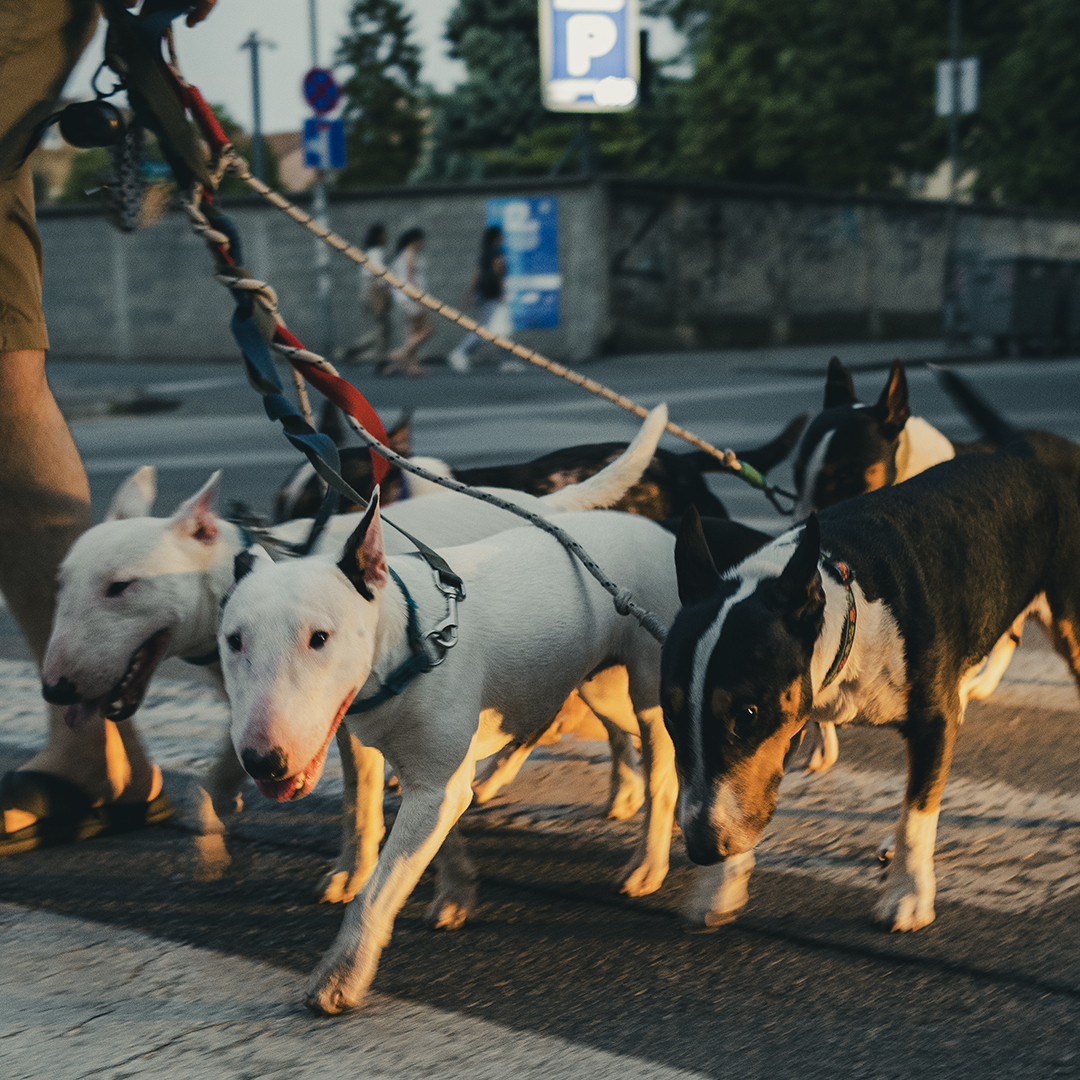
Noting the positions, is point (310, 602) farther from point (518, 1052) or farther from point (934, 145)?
point (934, 145)

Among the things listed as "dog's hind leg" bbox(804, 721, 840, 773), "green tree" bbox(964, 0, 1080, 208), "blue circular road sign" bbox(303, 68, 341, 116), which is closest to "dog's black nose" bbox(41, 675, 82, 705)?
"dog's hind leg" bbox(804, 721, 840, 773)

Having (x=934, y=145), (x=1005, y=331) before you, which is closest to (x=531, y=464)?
(x=1005, y=331)

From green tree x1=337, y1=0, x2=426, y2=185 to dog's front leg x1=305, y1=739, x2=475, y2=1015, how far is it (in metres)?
56.9

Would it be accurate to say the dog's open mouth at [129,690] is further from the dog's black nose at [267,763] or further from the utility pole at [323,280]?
the utility pole at [323,280]

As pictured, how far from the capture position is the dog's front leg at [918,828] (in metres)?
3.04

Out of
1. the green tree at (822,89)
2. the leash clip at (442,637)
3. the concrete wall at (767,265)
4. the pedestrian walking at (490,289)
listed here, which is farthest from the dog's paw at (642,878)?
the green tree at (822,89)

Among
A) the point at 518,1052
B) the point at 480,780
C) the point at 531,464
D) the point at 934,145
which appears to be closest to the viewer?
the point at 518,1052

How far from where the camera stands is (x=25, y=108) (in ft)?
11.4

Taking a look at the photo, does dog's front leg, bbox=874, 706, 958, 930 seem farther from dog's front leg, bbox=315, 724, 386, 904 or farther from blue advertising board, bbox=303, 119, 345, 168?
blue advertising board, bbox=303, 119, 345, 168

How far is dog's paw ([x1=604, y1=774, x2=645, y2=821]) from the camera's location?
3883 mm

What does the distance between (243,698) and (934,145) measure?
41.1m

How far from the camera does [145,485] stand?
3613mm

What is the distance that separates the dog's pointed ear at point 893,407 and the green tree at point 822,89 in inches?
1449

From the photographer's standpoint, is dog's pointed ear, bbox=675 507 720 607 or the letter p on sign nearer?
dog's pointed ear, bbox=675 507 720 607
